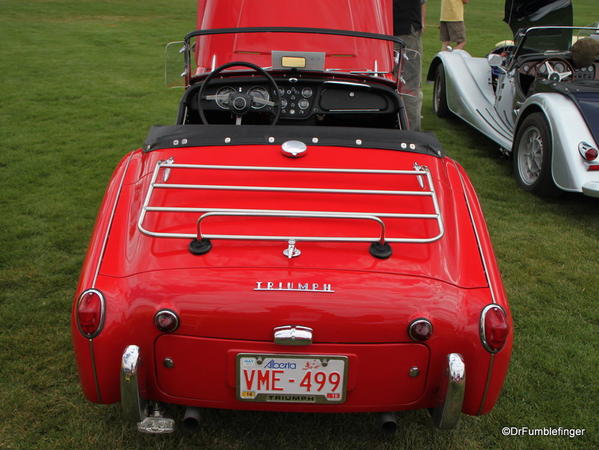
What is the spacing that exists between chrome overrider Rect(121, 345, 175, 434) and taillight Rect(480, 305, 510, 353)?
1242 mm

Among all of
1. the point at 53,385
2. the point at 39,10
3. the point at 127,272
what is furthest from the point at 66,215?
the point at 39,10

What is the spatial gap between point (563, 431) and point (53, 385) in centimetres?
248

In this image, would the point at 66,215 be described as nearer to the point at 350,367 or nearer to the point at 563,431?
the point at 350,367

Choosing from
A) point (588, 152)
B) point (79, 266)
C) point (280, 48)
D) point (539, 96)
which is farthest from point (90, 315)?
point (539, 96)

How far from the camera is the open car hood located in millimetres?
6410

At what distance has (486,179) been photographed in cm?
601

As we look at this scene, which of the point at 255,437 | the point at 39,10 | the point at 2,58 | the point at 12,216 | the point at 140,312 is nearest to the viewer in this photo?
the point at 140,312

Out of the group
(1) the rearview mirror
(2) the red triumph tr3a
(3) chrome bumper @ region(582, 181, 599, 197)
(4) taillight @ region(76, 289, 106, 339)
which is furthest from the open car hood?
(4) taillight @ region(76, 289, 106, 339)

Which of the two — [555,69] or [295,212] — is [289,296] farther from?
[555,69]

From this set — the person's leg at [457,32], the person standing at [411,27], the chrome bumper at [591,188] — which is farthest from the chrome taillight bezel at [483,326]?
the person's leg at [457,32]

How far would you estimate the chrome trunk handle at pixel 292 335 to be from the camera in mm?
2066

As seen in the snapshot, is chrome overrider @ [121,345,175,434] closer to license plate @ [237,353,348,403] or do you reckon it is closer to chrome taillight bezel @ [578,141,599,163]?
license plate @ [237,353,348,403]

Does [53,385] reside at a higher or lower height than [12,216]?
lower

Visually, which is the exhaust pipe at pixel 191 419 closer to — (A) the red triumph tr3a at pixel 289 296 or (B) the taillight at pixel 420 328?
(A) the red triumph tr3a at pixel 289 296
